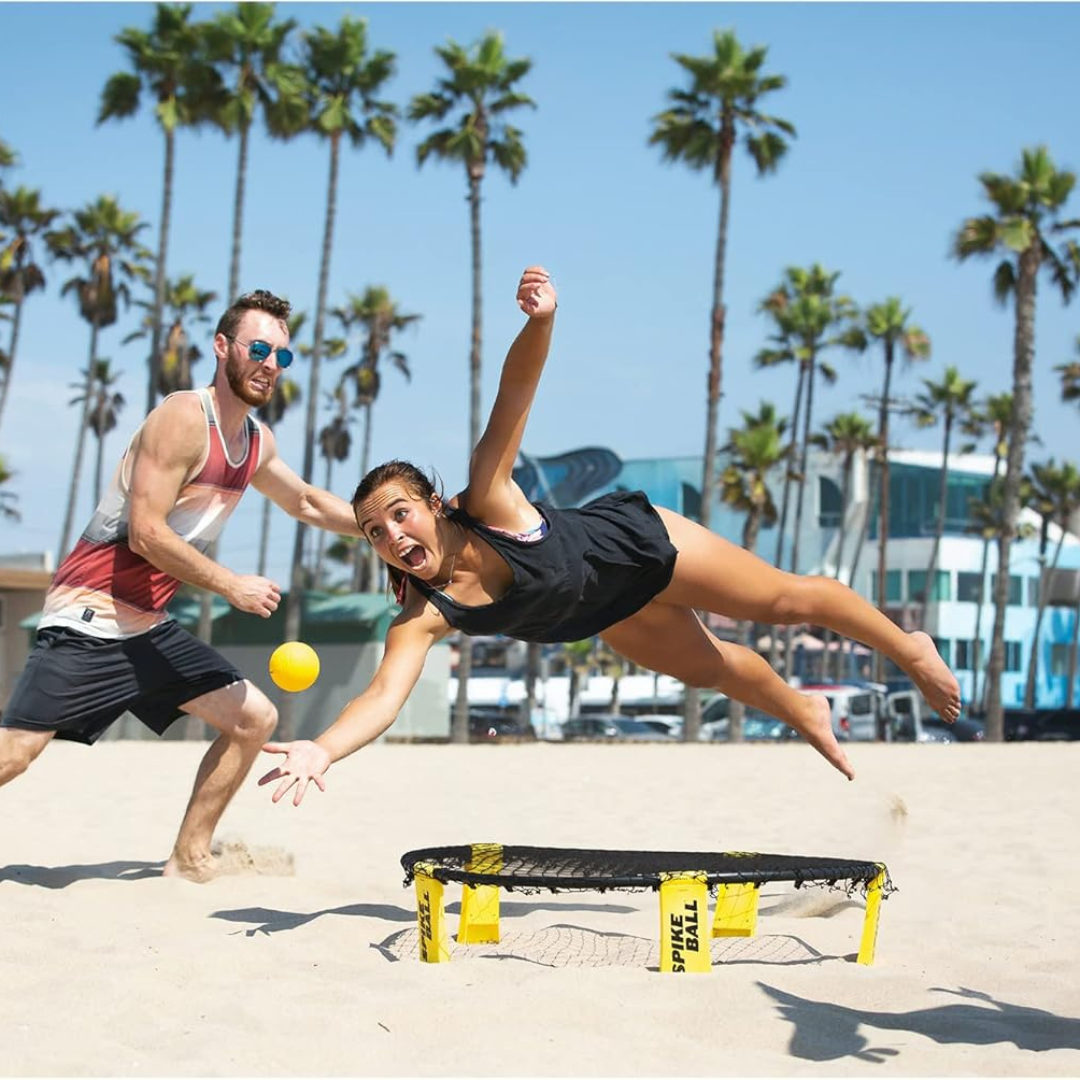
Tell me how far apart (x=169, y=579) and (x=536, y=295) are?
237 centimetres

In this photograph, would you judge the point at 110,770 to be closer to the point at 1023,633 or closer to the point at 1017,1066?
the point at 1017,1066

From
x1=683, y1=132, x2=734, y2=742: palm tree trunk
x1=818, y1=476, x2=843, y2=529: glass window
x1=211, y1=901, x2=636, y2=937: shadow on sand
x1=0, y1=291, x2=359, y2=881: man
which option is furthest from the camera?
x1=818, y1=476, x2=843, y2=529: glass window

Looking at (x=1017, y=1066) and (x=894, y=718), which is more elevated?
(x=1017, y=1066)

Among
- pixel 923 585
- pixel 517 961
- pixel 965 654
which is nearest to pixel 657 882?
pixel 517 961

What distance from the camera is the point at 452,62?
1237 inches

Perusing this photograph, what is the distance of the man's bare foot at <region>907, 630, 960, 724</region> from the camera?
5.11m

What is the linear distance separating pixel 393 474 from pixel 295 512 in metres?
1.79

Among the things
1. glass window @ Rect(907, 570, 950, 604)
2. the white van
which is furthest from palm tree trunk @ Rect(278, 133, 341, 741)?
glass window @ Rect(907, 570, 950, 604)

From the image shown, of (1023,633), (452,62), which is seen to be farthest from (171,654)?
(1023,633)

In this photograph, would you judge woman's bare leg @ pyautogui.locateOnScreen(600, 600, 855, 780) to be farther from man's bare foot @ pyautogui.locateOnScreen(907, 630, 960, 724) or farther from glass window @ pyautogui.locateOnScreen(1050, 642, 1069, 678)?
glass window @ pyautogui.locateOnScreen(1050, 642, 1069, 678)

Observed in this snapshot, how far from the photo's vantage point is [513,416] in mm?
4434

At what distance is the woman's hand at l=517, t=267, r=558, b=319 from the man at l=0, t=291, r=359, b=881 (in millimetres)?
1693

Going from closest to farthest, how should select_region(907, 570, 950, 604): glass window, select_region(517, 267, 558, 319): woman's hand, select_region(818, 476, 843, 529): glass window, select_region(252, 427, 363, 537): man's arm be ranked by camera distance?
select_region(517, 267, 558, 319): woman's hand, select_region(252, 427, 363, 537): man's arm, select_region(907, 570, 950, 604): glass window, select_region(818, 476, 843, 529): glass window

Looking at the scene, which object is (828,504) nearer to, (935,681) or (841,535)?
(841,535)
